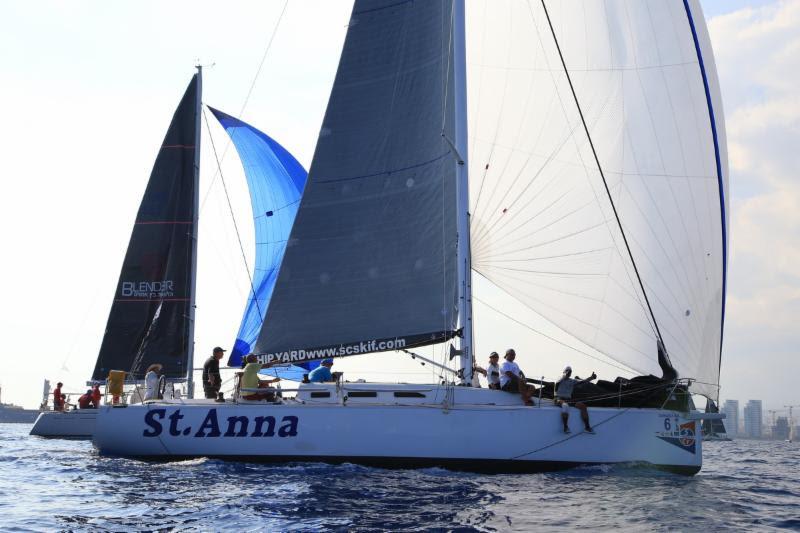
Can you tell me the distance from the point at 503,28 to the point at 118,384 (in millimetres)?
9294

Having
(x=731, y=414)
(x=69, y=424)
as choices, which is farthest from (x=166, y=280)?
(x=731, y=414)

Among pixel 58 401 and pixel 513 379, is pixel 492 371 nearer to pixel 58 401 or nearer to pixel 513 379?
pixel 513 379

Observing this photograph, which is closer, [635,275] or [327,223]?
[635,275]

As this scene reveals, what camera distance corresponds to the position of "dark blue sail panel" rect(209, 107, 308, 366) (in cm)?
2312

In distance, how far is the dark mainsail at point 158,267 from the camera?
21.3 meters

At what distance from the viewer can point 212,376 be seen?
1460 cm

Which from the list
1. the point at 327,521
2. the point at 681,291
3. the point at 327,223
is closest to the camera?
the point at 327,521

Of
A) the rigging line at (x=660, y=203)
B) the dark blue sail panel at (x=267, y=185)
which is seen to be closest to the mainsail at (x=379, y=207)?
the rigging line at (x=660, y=203)

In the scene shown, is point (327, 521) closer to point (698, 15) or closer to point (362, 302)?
point (362, 302)

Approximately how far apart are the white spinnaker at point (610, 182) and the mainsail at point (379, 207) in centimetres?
82

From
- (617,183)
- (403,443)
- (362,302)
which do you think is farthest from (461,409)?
(617,183)

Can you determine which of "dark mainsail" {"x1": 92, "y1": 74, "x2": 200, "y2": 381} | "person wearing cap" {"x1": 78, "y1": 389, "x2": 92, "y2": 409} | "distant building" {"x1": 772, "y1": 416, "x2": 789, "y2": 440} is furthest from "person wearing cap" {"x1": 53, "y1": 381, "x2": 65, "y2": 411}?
"distant building" {"x1": 772, "y1": 416, "x2": 789, "y2": 440}

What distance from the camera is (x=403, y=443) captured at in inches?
494

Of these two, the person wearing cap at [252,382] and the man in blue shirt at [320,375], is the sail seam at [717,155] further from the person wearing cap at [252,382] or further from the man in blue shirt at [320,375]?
the person wearing cap at [252,382]
